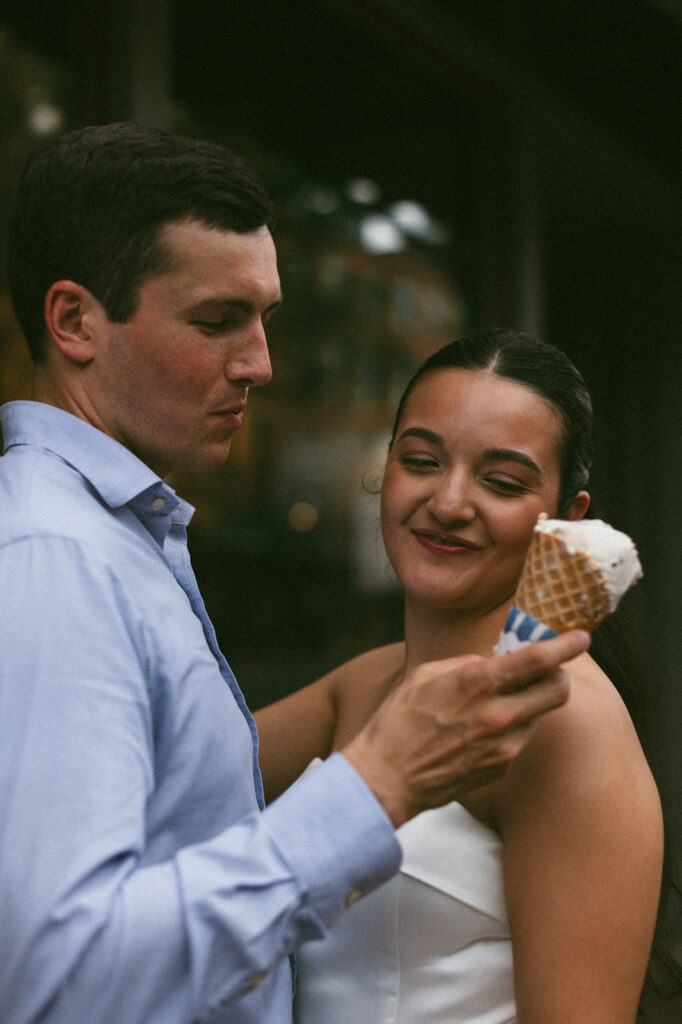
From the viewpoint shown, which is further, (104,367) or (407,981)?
(407,981)

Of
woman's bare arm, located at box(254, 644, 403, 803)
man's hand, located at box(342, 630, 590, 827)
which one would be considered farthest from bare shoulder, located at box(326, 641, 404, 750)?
man's hand, located at box(342, 630, 590, 827)

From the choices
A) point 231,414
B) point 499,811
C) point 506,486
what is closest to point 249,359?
point 231,414

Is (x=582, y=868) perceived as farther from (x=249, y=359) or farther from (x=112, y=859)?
(x=249, y=359)

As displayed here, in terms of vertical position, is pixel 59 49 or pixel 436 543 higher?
pixel 59 49

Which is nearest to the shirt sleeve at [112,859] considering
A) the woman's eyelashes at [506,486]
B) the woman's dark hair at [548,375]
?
the woman's eyelashes at [506,486]

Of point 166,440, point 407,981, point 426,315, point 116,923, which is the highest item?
point 426,315

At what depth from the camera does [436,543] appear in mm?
1991

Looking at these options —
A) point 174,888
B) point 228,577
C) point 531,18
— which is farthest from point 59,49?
point 174,888

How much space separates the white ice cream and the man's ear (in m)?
0.78

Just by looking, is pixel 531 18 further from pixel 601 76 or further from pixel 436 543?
pixel 436 543

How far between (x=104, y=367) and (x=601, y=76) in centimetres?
444

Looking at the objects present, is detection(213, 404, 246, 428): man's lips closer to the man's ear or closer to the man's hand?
the man's ear

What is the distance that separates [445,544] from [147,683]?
29.9 inches

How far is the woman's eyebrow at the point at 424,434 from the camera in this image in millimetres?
2020
